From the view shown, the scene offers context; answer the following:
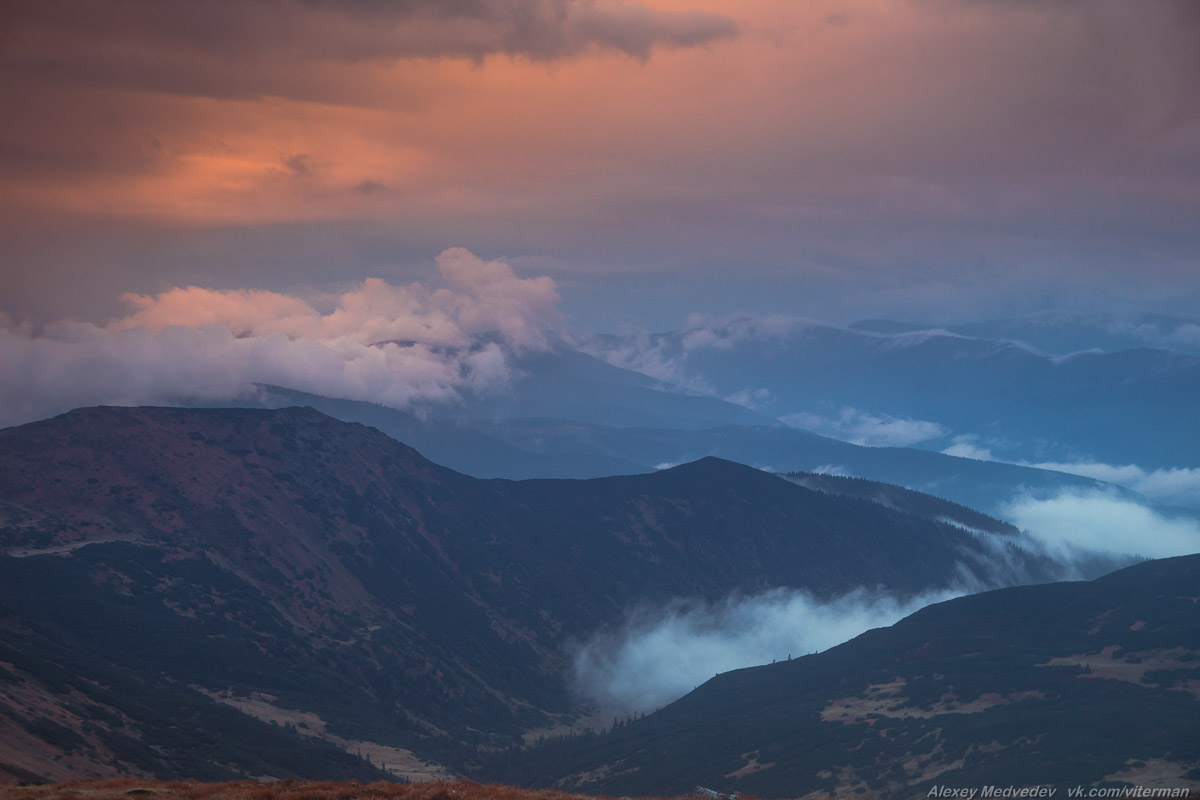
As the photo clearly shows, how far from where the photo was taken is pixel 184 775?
16800cm

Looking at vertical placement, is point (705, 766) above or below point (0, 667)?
below

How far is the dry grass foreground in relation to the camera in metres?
60.5

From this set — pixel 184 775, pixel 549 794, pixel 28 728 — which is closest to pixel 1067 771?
pixel 549 794

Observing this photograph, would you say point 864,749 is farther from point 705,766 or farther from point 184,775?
point 184,775

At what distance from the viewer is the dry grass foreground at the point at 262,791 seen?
6053 cm

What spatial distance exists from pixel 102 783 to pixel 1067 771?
128 metres

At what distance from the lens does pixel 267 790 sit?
63312mm

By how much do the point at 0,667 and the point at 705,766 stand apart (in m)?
134

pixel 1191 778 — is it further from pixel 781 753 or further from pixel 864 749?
pixel 781 753

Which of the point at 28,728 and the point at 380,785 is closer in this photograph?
the point at 380,785

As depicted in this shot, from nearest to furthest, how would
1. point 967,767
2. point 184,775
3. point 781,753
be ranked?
point 967,767, point 184,775, point 781,753

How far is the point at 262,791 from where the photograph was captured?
63.0 meters

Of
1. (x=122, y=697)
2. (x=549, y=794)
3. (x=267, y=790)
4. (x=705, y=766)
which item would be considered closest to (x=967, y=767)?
(x=705, y=766)

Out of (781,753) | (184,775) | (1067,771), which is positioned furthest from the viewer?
(781,753)
